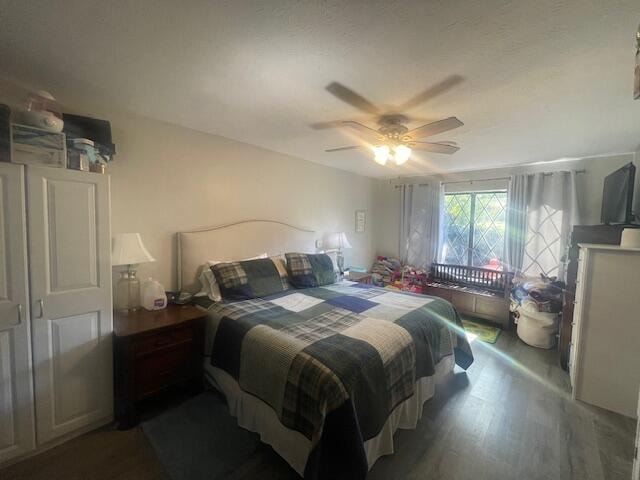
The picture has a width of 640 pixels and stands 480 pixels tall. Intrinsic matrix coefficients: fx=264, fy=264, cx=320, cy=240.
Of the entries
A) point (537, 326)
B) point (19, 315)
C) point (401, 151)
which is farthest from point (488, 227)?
point (19, 315)

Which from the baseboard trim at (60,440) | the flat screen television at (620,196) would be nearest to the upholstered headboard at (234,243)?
the baseboard trim at (60,440)

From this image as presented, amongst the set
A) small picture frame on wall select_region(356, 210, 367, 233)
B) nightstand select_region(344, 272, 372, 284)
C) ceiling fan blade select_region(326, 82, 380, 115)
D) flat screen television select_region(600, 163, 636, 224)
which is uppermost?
ceiling fan blade select_region(326, 82, 380, 115)

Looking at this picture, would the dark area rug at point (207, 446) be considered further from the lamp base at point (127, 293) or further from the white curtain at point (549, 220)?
the white curtain at point (549, 220)

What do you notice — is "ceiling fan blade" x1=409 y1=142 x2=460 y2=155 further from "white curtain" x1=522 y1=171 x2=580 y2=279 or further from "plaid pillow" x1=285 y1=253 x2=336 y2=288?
"white curtain" x1=522 y1=171 x2=580 y2=279

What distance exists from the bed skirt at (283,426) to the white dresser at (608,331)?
1180 millimetres

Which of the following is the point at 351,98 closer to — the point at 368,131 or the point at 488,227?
the point at 368,131

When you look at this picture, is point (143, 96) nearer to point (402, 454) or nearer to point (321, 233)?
point (321, 233)

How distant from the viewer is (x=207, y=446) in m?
1.61

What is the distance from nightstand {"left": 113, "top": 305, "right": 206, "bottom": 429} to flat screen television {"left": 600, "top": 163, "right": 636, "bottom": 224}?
3.71 meters

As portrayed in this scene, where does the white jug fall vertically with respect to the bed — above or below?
above

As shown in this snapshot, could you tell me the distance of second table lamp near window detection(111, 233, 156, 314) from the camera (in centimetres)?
195

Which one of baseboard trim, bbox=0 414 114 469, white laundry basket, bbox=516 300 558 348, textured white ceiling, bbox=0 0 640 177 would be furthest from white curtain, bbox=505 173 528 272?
baseboard trim, bbox=0 414 114 469

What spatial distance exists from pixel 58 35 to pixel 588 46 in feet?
8.19

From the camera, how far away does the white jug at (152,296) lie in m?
2.08
